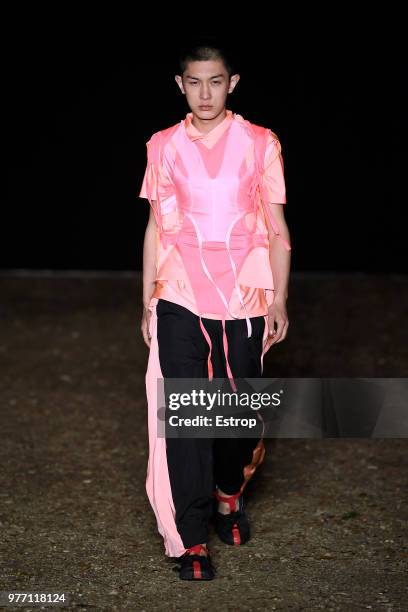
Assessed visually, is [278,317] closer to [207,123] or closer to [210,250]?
[210,250]

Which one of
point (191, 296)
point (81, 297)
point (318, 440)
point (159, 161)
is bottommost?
point (81, 297)

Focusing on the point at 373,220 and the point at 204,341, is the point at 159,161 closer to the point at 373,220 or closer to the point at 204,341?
the point at 204,341

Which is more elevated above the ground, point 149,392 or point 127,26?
point 127,26

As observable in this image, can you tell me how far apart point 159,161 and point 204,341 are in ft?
1.83

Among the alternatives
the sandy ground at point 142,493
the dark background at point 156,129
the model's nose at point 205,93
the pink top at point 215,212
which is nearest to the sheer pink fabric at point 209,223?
the pink top at point 215,212

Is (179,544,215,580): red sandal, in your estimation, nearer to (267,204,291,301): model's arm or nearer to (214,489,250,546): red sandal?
(214,489,250,546): red sandal

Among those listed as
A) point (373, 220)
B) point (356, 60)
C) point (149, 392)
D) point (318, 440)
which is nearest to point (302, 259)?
point (373, 220)

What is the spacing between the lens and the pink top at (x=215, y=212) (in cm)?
312

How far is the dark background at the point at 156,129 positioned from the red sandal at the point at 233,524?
5.04 metres

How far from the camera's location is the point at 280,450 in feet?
15.0

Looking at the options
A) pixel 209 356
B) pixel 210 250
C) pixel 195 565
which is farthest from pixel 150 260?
pixel 195 565

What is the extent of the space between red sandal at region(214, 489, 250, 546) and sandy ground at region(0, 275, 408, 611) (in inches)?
1.3

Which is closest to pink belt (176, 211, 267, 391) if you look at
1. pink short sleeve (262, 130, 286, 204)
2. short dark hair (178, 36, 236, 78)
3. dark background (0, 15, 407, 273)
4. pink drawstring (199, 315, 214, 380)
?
pink drawstring (199, 315, 214, 380)

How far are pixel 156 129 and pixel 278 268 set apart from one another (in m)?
5.28
